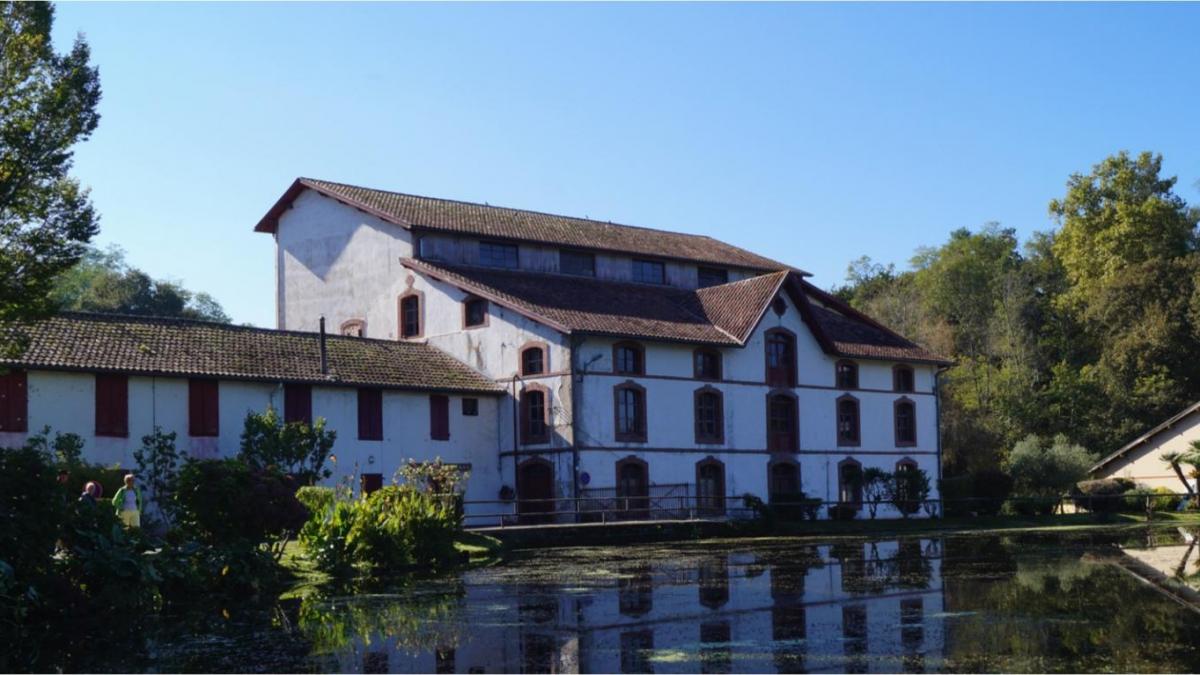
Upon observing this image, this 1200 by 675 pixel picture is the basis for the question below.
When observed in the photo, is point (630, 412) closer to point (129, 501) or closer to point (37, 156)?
point (129, 501)

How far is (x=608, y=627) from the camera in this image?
1414 cm

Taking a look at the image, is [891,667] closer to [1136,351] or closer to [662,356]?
[662,356]

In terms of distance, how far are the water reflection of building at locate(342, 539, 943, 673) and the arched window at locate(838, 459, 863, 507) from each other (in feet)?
94.5

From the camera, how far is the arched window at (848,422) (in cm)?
5175

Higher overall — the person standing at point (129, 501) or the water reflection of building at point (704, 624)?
the person standing at point (129, 501)

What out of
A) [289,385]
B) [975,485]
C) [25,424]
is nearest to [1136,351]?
[975,485]

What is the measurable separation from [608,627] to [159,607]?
7613 mm

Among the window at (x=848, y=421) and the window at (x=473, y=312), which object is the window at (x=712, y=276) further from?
the window at (x=473, y=312)

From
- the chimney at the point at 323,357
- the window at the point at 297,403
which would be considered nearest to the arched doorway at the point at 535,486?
the chimney at the point at 323,357

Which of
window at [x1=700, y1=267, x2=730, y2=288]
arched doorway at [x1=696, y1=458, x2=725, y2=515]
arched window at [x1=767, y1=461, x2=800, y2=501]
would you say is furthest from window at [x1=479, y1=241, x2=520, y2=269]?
arched window at [x1=767, y1=461, x2=800, y2=501]

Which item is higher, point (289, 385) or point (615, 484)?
point (289, 385)

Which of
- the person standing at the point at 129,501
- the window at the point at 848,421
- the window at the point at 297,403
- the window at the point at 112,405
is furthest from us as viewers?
the window at the point at 848,421

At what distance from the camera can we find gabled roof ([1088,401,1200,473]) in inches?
2235

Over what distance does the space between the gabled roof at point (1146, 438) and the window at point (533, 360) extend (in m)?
26.1
